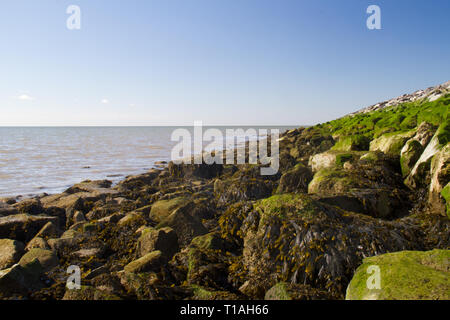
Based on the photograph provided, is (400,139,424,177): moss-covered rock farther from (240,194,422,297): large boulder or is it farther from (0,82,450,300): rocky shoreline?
(240,194,422,297): large boulder

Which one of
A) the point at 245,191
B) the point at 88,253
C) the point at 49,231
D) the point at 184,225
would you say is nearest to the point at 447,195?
the point at 245,191

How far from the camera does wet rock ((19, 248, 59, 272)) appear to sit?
4.53 metres

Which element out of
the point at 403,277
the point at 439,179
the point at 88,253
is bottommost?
the point at 88,253

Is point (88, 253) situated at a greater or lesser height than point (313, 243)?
lesser

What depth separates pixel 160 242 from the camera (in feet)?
15.5

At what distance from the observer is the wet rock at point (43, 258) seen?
4533 mm

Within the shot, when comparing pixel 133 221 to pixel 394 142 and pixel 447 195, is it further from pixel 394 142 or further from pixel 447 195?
pixel 394 142

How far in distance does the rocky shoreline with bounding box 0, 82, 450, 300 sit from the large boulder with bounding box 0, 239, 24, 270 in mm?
26

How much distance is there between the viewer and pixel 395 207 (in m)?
5.59

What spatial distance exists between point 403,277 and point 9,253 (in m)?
6.21

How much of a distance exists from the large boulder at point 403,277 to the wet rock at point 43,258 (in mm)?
4642

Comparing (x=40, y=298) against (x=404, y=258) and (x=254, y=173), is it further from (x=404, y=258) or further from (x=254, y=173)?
(x=254, y=173)

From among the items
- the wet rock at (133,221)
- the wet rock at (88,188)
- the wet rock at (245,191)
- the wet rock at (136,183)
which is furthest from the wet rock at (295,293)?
the wet rock at (136,183)
